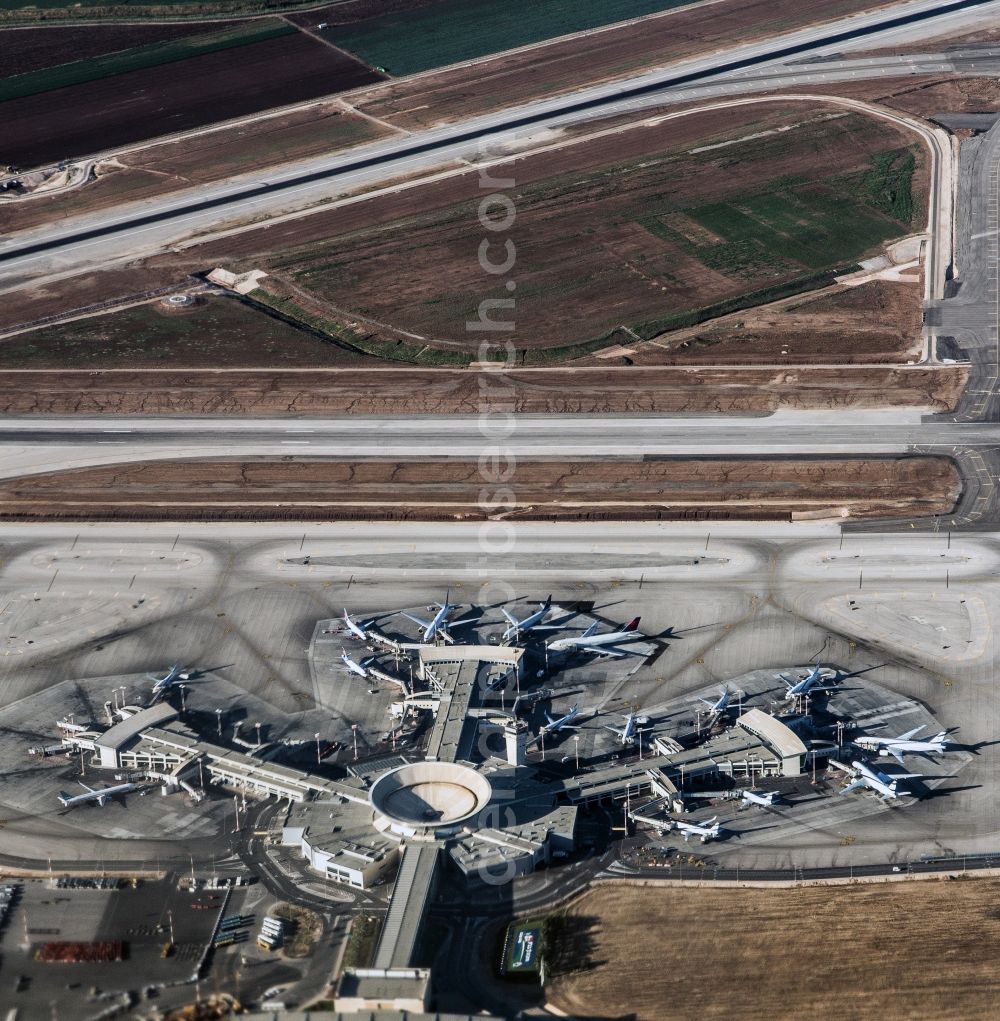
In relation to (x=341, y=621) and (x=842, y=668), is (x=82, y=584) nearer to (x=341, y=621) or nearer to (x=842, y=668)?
(x=341, y=621)

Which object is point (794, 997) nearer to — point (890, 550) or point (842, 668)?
point (842, 668)

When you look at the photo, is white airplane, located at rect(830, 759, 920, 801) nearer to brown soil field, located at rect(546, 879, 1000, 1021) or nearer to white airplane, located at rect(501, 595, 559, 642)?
brown soil field, located at rect(546, 879, 1000, 1021)

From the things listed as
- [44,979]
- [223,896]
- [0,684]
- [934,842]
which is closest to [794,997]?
[934,842]

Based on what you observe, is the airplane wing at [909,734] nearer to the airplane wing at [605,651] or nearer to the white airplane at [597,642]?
the airplane wing at [605,651]

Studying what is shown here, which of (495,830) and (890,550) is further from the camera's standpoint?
(890,550)

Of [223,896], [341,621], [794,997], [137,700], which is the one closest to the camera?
[794,997]

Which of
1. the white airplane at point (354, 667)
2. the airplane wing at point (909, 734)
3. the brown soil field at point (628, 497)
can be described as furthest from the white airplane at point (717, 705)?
the brown soil field at point (628, 497)

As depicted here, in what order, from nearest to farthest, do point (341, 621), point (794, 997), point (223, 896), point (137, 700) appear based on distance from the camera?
point (794, 997)
point (223, 896)
point (137, 700)
point (341, 621)
